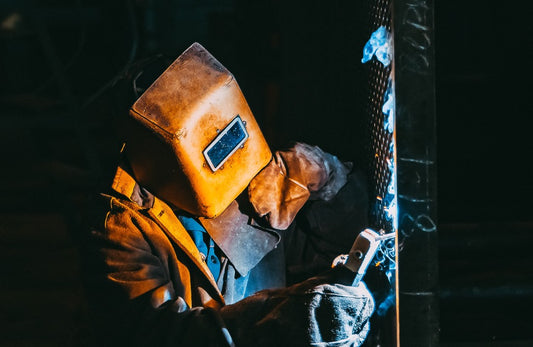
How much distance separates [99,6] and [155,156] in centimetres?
564

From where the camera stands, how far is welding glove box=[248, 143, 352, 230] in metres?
1.81

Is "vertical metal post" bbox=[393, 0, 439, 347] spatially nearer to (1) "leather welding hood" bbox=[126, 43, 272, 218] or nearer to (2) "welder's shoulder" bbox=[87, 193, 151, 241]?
(1) "leather welding hood" bbox=[126, 43, 272, 218]

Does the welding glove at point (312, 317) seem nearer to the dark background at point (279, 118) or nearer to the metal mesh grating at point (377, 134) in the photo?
the metal mesh grating at point (377, 134)

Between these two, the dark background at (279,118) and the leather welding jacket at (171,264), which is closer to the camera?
the leather welding jacket at (171,264)

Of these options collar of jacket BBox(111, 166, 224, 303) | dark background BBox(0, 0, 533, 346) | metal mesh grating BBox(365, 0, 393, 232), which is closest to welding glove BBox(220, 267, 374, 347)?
metal mesh grating BBox(365, 0, 393, 232)

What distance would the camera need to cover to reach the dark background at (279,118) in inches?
104

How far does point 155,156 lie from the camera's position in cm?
165

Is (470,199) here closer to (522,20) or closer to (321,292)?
(522,20)

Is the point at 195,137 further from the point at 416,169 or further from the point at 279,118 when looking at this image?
the point at 279,118

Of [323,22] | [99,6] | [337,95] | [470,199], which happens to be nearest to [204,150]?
[337,95]

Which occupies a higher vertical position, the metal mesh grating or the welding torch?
the metal mesh grating

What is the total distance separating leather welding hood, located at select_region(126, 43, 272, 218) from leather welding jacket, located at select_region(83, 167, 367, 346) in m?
0.11

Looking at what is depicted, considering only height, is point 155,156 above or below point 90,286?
above

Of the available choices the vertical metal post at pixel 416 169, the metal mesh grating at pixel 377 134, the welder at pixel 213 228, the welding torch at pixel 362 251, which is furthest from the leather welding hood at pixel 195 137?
the vertical metal post at pixel 416 169
